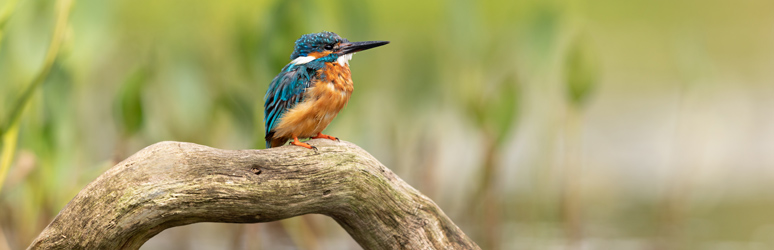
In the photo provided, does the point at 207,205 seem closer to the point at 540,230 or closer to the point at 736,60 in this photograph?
the point at 540,230

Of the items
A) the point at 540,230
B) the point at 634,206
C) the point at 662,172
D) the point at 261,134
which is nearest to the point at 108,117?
the point at 261,134

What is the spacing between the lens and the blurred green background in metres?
5.43

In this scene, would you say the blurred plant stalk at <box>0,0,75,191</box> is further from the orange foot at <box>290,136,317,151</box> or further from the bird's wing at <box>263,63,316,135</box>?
the orange foot at <box>290,136,317,151</box>

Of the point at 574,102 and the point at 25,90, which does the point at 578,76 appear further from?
the point at 25,90

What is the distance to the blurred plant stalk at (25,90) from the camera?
3.84m

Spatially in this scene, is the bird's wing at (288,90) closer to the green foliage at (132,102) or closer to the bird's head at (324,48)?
the bird's head at (324,48)

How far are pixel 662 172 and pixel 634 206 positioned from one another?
3.75ft

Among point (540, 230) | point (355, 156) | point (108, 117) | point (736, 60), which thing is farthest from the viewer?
point (736, 60)

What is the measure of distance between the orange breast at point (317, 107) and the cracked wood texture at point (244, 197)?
0.09m

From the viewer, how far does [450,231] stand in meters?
3.50

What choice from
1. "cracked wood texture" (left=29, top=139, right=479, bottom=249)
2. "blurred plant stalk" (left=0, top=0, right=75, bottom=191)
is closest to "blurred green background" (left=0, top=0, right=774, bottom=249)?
"blurred plant stalk" (left=0, top=0, right=75, bottom=191)

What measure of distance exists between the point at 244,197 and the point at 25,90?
1.53 meters

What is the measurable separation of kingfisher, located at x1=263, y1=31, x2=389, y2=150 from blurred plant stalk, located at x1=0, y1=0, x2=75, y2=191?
116cm

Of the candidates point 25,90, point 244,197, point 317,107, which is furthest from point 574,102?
point 25,90
